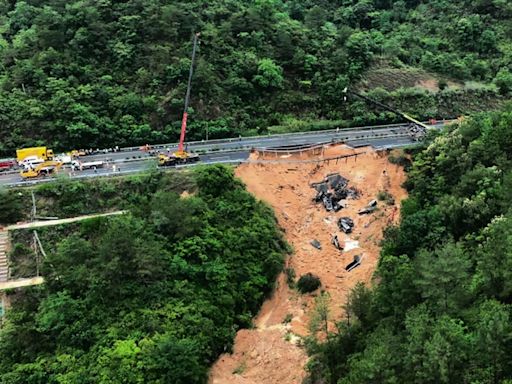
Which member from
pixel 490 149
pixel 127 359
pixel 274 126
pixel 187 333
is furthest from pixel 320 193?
pixel 127 359

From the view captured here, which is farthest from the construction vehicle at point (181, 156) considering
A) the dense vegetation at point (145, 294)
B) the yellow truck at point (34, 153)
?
the yellow truck at point (34, 153)

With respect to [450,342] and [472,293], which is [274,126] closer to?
[472,293]

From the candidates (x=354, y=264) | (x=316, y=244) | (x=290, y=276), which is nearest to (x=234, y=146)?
(x=316, y=244)

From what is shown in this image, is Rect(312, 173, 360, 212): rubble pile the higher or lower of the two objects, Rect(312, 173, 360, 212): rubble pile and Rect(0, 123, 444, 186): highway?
the lower

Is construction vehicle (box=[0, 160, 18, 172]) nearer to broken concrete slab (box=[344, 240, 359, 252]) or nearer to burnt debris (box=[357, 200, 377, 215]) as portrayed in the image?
broken concrete slab (box=[344, 240, 359, 252])

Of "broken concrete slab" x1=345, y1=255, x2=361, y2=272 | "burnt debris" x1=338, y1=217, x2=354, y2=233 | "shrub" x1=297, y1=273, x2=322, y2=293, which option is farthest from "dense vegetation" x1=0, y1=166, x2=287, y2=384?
"burnt debris" x1=338, y1=217, x2=354, y2=233
